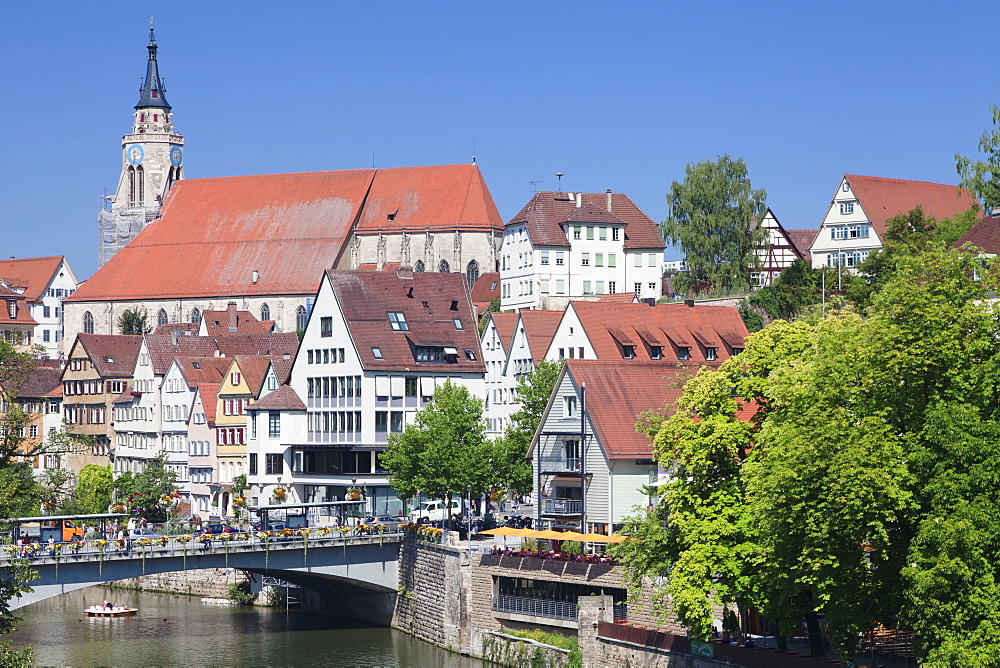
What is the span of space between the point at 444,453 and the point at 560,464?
685 centimetres

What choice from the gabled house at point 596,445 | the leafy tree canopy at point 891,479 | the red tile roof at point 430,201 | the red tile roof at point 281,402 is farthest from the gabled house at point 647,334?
the red tile roof at point 430,201

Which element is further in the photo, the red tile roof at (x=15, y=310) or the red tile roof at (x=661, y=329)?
the red tile roof at (x=15, y=310)

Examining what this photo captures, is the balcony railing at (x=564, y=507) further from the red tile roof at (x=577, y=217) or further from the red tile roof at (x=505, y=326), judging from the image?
the red tile roof at (x=577, y=217)

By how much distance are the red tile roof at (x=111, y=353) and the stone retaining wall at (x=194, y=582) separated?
27577 millimetres

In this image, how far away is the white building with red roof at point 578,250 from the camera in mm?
115000

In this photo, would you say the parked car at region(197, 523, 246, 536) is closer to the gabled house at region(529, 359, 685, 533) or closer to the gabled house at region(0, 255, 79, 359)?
the gabled house at region(529, 359, 685, 533)

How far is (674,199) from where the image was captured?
117438 millimetres

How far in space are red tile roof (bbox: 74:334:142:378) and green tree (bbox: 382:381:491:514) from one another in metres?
40.8

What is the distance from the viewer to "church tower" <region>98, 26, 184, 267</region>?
191625 millimetres

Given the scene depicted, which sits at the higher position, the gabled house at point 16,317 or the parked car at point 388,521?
the gabled house at point 16,317

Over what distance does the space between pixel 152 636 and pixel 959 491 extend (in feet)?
127

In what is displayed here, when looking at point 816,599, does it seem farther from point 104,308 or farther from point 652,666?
point 104,308

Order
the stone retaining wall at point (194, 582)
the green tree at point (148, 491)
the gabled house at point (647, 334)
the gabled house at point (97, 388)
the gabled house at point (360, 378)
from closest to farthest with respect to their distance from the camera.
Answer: the stone retaining wall at point (194, 582) → the gabled house at point (360, 378) → the gabled house at point (647, 334) → the green tree at point (148, 491) → the gabled house at point (97, 388)

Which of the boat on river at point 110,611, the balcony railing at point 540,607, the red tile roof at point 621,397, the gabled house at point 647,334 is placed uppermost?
the gabled house at point 647,334
